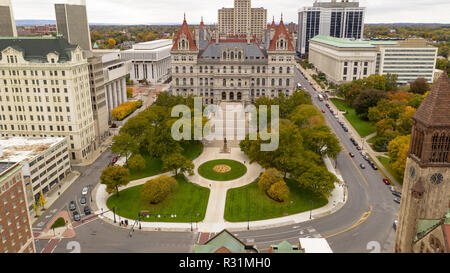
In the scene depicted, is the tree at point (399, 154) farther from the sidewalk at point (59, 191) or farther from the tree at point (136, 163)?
the sidewalk at point (59, 191)

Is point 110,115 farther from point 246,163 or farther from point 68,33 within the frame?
point 246,163

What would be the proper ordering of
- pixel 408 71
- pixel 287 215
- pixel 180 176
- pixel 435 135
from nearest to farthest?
1. pixel 435 135
2. pixel 287 215
3. pixel 180 176
4. pixel 408 71

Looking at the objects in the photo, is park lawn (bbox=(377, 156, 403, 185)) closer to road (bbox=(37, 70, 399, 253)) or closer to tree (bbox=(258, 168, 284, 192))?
road (bbox=(37, 70, 399, 253))

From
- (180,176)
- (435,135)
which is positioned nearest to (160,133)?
(180,176)

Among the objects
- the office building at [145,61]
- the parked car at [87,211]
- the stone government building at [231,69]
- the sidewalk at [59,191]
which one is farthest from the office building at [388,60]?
the parked car at [87,211]

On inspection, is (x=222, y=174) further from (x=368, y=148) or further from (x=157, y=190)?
(x=368, y=148)

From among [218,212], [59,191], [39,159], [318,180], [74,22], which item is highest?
[74,22]

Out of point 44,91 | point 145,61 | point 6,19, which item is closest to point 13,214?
point 44,91
